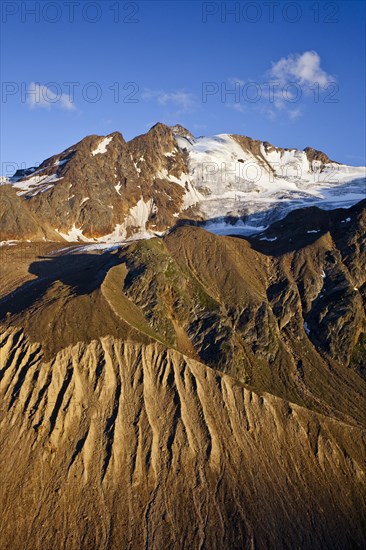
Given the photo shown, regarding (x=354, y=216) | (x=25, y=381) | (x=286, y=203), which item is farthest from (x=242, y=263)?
(x=286, y=203)

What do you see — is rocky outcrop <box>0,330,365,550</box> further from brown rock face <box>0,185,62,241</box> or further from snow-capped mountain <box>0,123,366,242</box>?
snow-capped mountain <box>0,123,366,242</box>

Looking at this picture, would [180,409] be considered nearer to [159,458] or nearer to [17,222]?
[159,458]

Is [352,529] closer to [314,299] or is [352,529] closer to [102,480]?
[102,480]

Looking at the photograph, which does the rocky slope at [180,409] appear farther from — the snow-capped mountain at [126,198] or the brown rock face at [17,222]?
the snow-capped mountain at [126,198]

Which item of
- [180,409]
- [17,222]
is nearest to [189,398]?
[180,409]

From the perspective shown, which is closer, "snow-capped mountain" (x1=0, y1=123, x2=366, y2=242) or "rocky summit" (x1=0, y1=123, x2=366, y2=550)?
"rocky summit" (x1=0, y1=123, x2=366, y2=550)

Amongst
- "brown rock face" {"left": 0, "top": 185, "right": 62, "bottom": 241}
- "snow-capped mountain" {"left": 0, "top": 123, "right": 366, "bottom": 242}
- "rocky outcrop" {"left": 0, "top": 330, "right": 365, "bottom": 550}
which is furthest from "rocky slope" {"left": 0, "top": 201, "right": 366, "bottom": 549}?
"snow-capped mountain" {"left": 0, "top": 123, "right": 366, "bottom": 242}
